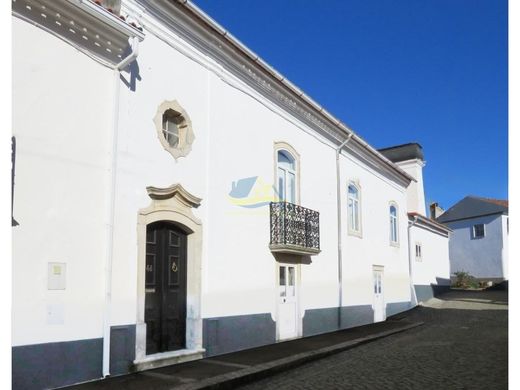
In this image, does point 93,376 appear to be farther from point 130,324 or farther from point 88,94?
point 88,94

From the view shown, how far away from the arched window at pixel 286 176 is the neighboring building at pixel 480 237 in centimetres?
2384

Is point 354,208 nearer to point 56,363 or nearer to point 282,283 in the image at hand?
point 282,283

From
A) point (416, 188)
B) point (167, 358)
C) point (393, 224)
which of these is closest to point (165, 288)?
point (167, 358)

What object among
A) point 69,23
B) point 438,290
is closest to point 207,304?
point 69,23

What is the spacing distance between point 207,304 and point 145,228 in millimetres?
2035

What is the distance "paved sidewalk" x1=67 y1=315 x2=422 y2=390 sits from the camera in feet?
21.6

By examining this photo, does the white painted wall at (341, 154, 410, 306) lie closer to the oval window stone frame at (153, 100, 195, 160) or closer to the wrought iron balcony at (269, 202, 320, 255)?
the wrought iron balcony at (269, 202, 320, 255)

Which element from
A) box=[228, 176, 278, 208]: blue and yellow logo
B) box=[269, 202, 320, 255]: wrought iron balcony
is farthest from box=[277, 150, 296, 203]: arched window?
box=[228, 176, 278, 208]: blue and yellow logo

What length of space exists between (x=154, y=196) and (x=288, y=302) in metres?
5.02

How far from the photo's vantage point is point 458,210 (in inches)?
1387

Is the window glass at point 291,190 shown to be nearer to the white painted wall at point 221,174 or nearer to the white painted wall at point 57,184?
the white painted wall at point 221,174

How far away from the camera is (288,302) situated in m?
11.6

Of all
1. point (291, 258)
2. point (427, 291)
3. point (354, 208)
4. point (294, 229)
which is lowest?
point (427, 291)

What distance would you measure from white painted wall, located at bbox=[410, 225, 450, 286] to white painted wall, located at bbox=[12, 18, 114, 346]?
17238 mm
